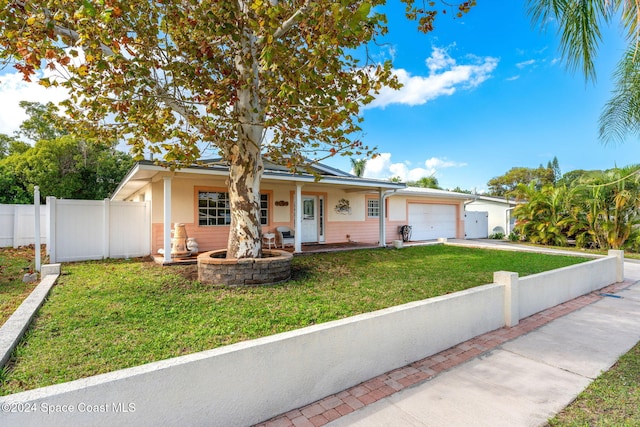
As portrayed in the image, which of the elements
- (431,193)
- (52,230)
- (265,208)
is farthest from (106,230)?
(431,193)

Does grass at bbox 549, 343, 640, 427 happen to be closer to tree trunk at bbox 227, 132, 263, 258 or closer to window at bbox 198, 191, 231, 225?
tree trunk at bbox 227, 132, 263, 258

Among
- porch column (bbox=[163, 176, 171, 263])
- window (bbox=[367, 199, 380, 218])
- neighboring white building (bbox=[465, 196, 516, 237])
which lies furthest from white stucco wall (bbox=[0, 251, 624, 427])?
neighboring white building (bbox=[465, 196, 516, 237])

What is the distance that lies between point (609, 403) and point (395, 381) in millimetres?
1924

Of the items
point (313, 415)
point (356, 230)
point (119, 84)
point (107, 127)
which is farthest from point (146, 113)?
point (356, 230)

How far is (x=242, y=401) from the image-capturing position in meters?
2.48

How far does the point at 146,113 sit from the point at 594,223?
16.3 meters

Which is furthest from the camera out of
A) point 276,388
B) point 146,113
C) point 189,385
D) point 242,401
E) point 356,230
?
point 356,230

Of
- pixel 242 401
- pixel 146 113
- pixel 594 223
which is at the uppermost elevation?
pixel 146 113

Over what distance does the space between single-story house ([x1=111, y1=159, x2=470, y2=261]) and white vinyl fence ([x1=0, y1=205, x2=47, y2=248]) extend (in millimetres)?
3527

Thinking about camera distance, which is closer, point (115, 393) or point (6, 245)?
point (115, 393)

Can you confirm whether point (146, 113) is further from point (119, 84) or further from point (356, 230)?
point (356, 230)

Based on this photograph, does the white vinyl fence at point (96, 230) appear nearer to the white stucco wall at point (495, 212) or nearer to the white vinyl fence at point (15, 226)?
the white vinyl fence at point (15, 226)

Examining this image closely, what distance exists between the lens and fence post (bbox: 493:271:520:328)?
471 centimetres

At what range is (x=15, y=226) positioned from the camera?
41.7 ft
